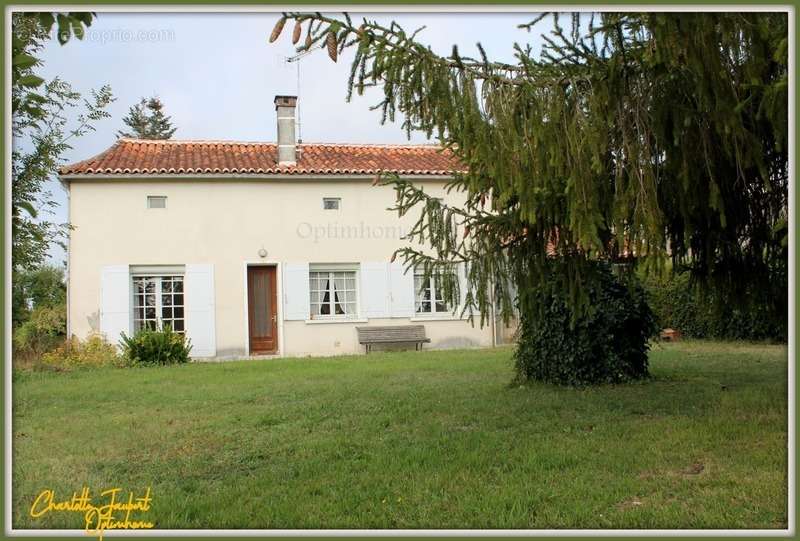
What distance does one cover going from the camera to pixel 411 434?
19.6ft

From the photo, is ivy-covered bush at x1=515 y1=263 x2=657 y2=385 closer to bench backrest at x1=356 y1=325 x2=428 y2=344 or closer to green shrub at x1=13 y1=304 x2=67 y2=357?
bench backrest at x1=356 y1=325 x2=428 y2=344

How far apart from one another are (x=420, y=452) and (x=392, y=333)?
899cm

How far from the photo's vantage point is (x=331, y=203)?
47.3 ft

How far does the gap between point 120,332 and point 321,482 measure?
398 inches

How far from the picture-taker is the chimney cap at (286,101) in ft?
49.1

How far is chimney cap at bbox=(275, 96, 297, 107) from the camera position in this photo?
14977 mm

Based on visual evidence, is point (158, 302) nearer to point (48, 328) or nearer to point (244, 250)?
point (244, 250)

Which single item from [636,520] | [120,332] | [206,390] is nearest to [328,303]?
[120,332]

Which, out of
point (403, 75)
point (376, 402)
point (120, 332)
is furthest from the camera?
point (120, 332)

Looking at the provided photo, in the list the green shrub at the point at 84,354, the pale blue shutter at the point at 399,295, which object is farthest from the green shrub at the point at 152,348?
the pale blue shutter at the point at 399,295

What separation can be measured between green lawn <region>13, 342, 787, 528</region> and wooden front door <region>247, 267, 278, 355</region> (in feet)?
15.5

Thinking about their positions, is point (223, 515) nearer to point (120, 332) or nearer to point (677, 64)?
point (677, 64)

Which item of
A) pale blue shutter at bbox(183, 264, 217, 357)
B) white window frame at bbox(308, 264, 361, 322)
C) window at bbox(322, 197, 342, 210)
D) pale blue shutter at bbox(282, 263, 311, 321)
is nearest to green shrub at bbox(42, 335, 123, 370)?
pale blue shutter at bbox(183, 264, 217, 357)

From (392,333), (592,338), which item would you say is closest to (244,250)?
(392,333)
